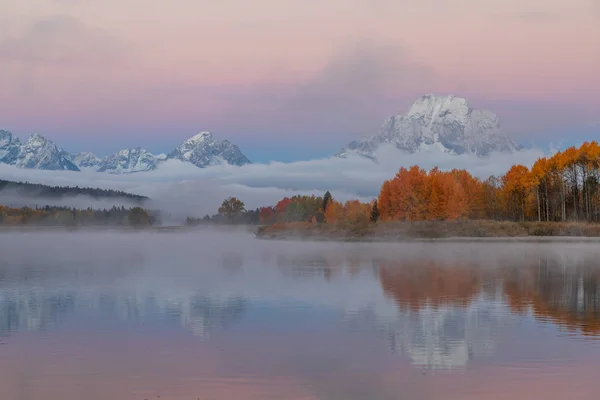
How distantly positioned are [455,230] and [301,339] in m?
113

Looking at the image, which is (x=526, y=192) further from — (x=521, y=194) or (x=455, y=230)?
(x=455, y=230)

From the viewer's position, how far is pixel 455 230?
134625mm

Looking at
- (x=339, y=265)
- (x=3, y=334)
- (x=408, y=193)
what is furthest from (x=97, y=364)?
(x=408, y=193)

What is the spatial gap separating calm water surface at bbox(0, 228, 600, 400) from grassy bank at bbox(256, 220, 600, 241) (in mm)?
86916

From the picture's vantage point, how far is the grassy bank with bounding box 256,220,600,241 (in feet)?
422

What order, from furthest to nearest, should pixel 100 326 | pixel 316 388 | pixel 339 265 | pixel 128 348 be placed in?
pixel 339 265
pixel 100 326
pixel 128 348
pixel 316 388

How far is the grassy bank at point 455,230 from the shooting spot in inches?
5059

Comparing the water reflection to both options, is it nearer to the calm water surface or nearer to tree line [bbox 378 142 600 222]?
the calm water surface

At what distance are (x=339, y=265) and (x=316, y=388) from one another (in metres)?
46.5

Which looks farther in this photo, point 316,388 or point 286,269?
point 286,269

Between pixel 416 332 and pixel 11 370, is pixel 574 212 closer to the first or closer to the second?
pixel 416 332

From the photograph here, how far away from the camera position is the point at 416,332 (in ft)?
84.3

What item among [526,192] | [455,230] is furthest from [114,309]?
[526,192]

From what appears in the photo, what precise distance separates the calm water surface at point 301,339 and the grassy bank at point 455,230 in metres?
86.9
